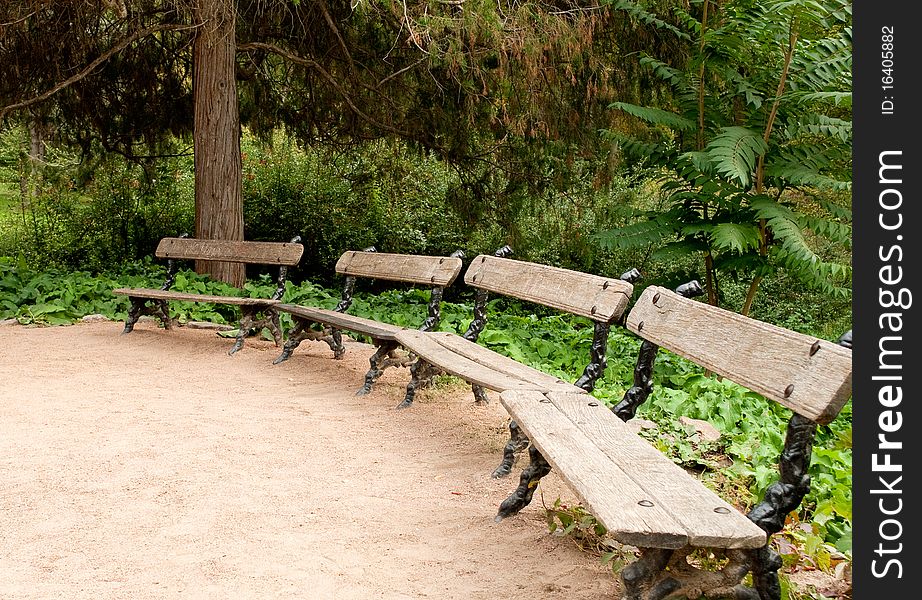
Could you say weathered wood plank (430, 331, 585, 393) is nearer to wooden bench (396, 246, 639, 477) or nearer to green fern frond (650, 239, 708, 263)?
wooden bench (396, 246, 639, 477)

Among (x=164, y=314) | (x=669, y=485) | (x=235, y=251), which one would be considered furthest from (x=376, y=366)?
(x=669, y=485)

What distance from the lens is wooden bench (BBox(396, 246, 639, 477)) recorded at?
188 inches

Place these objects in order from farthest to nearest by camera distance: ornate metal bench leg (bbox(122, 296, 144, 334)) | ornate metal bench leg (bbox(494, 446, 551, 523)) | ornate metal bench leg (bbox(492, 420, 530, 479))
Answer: ornate metal bench leg (bbox(122, 296, 144, 334)), ornate metal bench leg (bbox(492, 420, 530, 479)), ornate metal bench leg (bbox(494, 446, 551, 523))

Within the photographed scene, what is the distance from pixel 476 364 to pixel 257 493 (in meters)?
1.67

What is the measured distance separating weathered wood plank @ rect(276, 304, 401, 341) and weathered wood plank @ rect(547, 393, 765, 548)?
2646 mm

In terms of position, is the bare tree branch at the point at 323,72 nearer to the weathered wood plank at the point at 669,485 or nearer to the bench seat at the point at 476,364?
the bench seat at the point at 476,364

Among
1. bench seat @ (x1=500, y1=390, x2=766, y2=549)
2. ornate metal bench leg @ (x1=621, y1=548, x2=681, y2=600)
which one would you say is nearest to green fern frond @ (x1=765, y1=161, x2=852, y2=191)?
bench seat @ (x1=500, y1=390, x2=766, y2=549)

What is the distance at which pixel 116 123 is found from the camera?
12.7 meters

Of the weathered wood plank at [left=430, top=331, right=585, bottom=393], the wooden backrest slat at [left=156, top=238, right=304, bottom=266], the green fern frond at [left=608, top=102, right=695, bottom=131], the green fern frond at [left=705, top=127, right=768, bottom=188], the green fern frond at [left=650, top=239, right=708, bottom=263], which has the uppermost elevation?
the green fern frond at [left=608, top=102, right=695, bottom=131]

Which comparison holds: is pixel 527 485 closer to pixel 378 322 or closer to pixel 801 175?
pixel 378 322

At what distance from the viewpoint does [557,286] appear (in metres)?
5.49

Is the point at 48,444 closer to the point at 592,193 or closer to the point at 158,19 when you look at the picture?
the point at 158,19

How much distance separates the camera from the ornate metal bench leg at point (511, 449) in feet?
15.5
